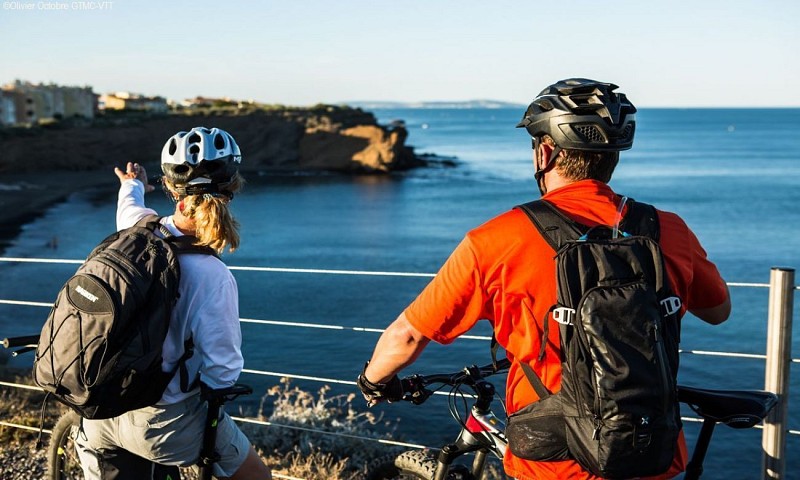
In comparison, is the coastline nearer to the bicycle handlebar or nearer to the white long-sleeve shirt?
the white long-sleeve shirt

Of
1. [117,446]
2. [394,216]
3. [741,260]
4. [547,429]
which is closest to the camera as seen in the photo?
[547,429]

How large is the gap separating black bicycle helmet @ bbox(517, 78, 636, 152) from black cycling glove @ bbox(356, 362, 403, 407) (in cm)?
93

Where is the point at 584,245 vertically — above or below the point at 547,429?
→ above

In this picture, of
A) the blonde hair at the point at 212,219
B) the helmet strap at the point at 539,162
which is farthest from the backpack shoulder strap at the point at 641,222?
the blonde hair at the point at 212,219

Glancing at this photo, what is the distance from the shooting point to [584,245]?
2227 mm

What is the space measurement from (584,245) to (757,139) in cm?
15407

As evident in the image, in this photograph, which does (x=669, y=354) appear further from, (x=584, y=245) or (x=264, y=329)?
(x=264, y=329)

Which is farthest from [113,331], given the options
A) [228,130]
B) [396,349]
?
[228,130]

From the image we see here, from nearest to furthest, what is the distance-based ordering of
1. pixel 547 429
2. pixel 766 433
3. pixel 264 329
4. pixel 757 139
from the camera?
pixel 547 429
pixel 766 433
pixel 264 329
pixel 757 139

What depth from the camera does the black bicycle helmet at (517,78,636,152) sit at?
2469 mm

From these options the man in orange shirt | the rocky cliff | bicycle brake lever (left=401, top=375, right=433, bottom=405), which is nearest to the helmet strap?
the man in orange shirt

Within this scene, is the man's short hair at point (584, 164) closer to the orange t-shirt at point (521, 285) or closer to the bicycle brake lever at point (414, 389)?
the orange t-shirt at point (521, 285)

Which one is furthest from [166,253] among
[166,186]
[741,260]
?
[741,260]

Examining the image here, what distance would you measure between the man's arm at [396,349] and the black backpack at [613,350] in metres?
0.40
